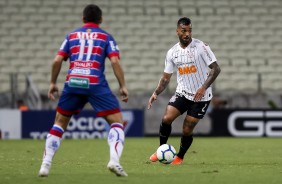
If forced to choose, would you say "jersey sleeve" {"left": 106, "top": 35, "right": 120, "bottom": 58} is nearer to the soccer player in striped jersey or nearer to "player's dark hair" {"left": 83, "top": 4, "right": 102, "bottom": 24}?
the soccer player in striped jersey

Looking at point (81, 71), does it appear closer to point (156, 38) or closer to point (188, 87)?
point (188, 87)

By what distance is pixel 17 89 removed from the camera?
70.8 ft

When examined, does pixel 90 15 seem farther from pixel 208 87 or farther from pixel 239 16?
pixel 239 16

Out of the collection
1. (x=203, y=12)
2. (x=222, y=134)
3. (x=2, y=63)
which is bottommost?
(x=222, y=134)

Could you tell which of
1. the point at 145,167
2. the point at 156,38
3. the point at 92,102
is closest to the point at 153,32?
the point at 156,38

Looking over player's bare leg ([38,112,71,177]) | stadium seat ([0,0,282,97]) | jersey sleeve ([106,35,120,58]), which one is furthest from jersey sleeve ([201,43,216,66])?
stadium seat ([0,0,282,97])

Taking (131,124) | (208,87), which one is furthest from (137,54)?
(208,87)

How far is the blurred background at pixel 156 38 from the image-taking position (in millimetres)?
23562

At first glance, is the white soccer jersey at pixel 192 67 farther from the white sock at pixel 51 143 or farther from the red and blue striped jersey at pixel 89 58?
the white sock at pixel 51 143

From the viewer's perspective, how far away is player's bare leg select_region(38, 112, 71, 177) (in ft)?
28.1

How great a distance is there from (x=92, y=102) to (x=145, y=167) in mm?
2101

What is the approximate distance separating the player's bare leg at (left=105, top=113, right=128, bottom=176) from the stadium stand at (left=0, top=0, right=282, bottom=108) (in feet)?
47.4

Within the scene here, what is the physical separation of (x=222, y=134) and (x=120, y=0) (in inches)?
282

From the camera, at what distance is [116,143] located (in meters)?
8.56
